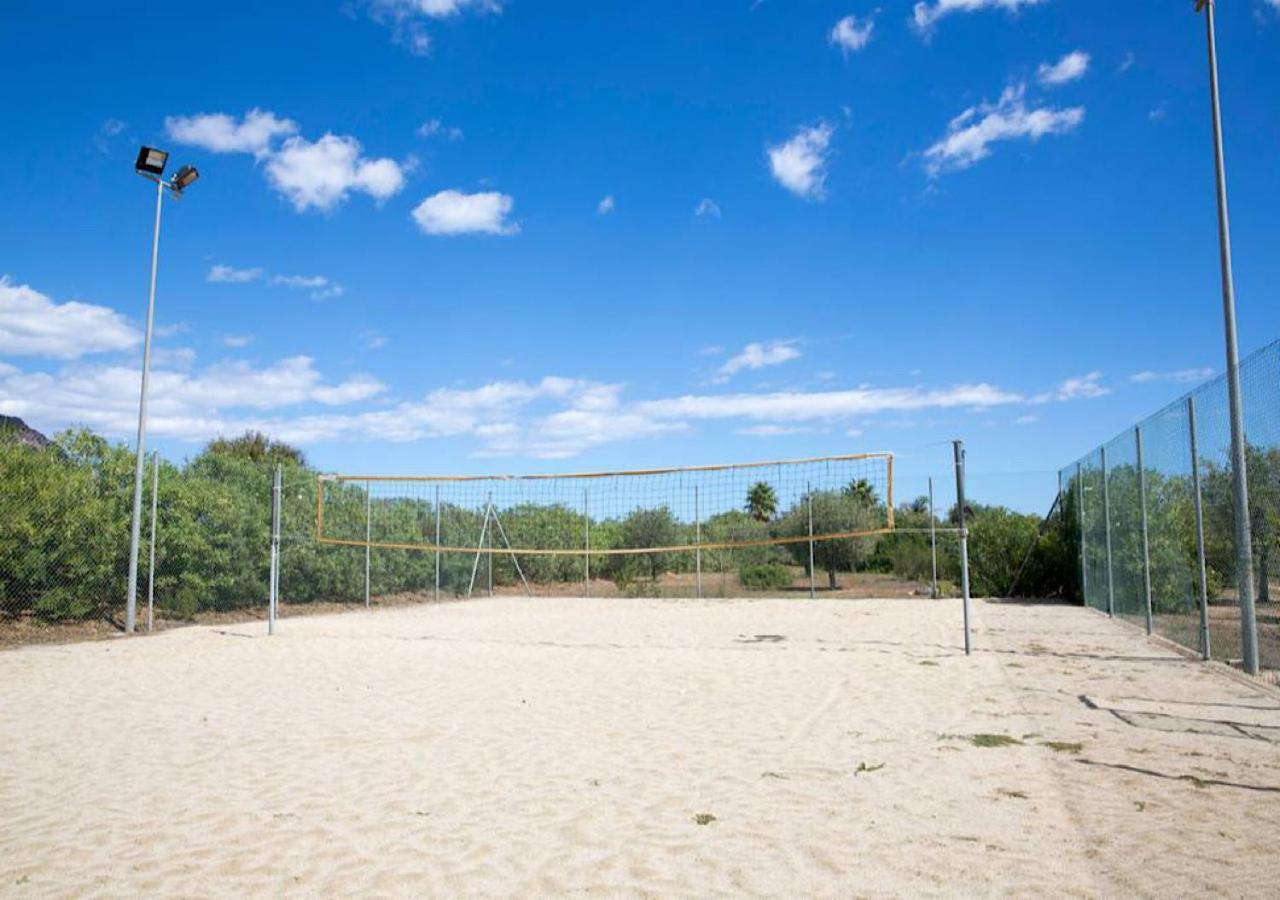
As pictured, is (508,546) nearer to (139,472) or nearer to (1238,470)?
(139,472)

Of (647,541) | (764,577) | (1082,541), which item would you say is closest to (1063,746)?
(1082,541)

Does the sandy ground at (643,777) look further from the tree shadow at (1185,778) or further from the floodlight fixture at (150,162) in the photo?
the floodlight fixture at (150,162)

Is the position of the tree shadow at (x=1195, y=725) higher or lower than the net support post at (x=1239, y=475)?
lower

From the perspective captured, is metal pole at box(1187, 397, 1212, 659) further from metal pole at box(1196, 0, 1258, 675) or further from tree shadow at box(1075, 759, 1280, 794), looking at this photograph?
tree shadow at box(1075, 759, 1280, 794)

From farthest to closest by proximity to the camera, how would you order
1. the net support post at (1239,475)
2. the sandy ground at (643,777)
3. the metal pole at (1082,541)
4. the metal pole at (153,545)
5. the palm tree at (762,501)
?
the palm tree at (762,501) < the metal pole at (1082,541) < the metal pole at (153,545) < the net support post at (1239,475) < the sandy ground at (643,777)

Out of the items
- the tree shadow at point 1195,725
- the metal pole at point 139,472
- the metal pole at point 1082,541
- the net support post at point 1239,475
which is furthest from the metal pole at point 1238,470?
the metal pole at point 139,472

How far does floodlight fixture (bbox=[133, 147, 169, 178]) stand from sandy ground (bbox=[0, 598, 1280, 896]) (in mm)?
6600

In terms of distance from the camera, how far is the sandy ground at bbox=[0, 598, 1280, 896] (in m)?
3.27

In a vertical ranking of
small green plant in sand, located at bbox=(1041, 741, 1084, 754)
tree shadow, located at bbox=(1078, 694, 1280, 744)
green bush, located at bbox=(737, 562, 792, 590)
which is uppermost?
green bush, located at bbox=(737, 562, 792, 590)

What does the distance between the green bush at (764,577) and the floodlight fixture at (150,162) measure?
46.9 feet

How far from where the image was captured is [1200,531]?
7.89 metres

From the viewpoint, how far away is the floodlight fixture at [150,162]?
1216 centimetres

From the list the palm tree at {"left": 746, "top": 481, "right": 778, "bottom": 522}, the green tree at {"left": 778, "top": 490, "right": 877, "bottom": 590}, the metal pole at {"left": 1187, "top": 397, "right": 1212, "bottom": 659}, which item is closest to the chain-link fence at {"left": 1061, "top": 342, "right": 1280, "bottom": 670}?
the metal pole at {"left": 1187, "top": 397, "right": 1212, "bottom": 659}

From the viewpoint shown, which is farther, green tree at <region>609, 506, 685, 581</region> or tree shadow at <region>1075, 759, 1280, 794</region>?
green tree at <region>609, 506, 685, 581</region>
